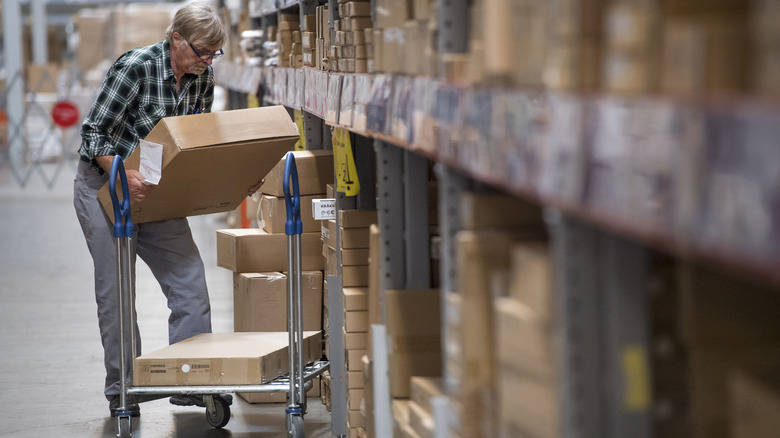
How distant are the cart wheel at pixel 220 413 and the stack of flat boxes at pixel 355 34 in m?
1.73

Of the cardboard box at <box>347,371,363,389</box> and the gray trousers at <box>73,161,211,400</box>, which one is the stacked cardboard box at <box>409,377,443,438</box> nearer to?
the cardboard box at <box>347,371,363,389</box>

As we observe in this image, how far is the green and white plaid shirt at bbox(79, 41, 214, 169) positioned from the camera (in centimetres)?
432

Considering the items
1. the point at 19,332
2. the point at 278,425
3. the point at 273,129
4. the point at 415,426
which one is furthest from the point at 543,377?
the point at 19,332

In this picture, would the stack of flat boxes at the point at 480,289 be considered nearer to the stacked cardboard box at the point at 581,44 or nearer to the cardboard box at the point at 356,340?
the stacked cardboard box at the point at 581,44

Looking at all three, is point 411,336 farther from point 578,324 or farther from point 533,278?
point 578,324

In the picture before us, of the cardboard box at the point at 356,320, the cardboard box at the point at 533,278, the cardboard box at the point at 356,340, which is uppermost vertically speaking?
the cardboard box at the point at 533,278

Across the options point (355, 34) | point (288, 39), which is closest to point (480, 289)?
point (355, 34)

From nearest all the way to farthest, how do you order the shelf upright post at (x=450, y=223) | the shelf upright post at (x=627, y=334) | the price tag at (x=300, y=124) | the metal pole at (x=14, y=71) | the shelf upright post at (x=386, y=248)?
the shelf upright post at (x=627, y=334)
the shelf upright post at (x=450, y=223)
the shelf upright post at (x=386, y=248)
the price tag at (x=300, y=124)
the metal pole at (x=14, y=71)

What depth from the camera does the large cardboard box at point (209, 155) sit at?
3.84m

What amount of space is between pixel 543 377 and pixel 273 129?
8.28 feet

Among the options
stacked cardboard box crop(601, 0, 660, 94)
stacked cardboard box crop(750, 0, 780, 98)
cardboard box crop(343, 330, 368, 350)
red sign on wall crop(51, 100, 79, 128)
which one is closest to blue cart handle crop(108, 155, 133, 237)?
cardboard box crop(343, 330, 368, 350)

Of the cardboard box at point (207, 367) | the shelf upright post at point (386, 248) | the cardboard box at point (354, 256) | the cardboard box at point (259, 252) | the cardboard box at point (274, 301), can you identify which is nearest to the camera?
the shelf upright post at point (386, 248)

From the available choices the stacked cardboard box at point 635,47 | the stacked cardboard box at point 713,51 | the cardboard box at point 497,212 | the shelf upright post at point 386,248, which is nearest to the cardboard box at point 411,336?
the shelf upright post at point 386,248

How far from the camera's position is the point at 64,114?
14.6m
